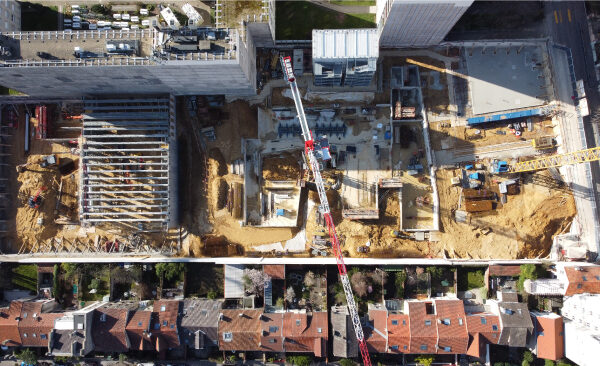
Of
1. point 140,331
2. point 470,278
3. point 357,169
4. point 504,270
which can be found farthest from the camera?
point 357,169

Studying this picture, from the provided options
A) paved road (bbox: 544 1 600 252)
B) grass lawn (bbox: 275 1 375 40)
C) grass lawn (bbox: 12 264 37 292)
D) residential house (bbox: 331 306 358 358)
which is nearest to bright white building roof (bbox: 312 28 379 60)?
grass lawn (bbox: 275 1 375 40)

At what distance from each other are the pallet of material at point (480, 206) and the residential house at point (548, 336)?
1586 cm

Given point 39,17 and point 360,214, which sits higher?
point 39,17

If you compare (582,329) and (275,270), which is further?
(275,270)

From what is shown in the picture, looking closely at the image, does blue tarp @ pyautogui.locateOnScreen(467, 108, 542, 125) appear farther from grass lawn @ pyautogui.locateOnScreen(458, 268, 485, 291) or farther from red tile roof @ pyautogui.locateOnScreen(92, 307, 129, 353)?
red tile roof @ pyautogui.locateOnScreen(92, 307, 129, 353)

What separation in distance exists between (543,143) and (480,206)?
13.3 m

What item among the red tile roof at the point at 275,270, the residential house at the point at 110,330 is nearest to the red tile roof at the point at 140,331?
the residential house at the point at 110,330

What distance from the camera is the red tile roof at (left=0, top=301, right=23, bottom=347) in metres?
53.4

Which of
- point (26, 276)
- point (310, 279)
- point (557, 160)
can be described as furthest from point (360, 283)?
point (26, 276)

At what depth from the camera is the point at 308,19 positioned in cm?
5669

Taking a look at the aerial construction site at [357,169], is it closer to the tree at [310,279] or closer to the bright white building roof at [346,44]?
the tree at [310,279]

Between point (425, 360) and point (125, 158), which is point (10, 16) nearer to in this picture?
point (125, 158)

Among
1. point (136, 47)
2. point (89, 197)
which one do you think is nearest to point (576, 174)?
point (136, 47)

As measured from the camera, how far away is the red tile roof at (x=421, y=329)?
168ft
